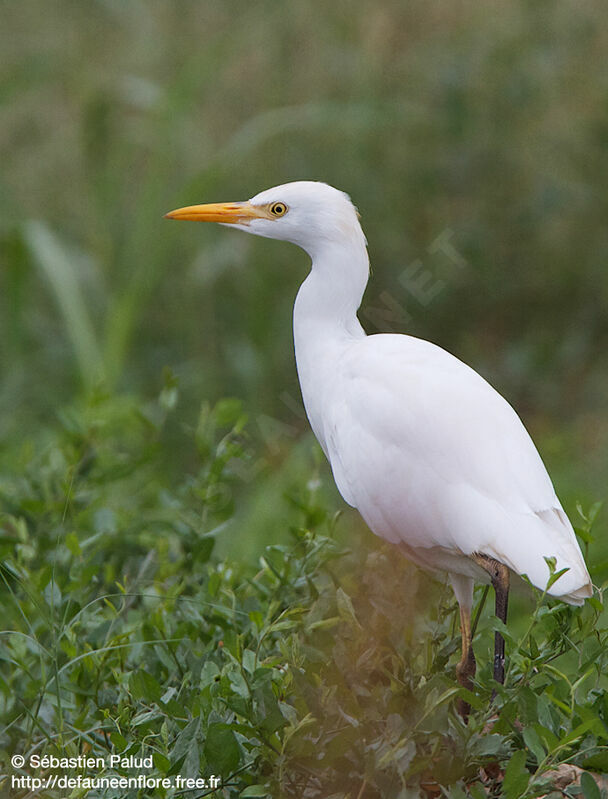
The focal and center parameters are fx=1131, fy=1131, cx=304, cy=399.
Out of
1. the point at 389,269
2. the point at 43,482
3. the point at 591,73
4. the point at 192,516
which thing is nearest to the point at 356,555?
the point at 192,516

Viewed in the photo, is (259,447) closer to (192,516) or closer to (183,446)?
(183,446)

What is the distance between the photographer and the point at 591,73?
4.98m

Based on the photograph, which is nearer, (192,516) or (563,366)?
(192,516)

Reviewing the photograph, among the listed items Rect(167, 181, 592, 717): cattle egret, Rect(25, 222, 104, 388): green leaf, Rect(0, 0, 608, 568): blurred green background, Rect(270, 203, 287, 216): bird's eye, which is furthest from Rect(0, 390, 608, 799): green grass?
Rect(0, 0, 608, 568): blurred green background

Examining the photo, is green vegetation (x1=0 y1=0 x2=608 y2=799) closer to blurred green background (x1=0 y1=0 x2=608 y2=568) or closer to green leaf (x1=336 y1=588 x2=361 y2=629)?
blurred green background (x1=0 y1=0 x2=608 y2=568)

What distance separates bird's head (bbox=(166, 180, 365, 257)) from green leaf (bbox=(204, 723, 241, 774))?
1.15 m

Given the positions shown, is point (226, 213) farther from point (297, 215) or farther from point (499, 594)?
point (499, 594)

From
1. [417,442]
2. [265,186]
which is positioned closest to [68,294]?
[265,186]

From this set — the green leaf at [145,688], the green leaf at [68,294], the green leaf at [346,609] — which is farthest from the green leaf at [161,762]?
the green leaf at [68,294]

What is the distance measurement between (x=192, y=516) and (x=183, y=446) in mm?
1936

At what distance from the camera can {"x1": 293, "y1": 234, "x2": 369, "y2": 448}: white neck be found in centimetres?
251

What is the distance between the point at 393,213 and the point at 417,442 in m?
2.87

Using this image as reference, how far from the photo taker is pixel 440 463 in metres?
2.22

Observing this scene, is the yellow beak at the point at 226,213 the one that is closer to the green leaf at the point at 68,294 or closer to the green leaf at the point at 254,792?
the green leaf at the point at 254,792
